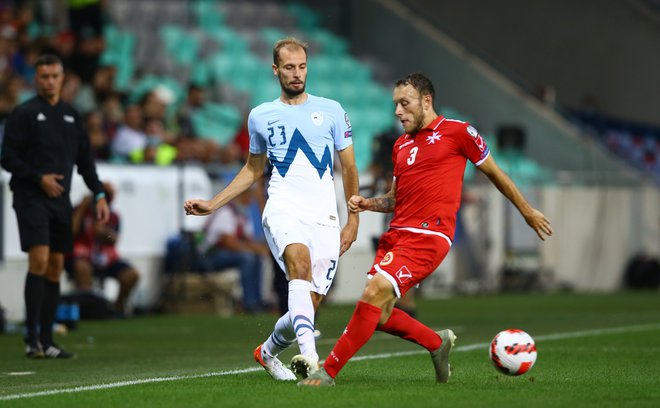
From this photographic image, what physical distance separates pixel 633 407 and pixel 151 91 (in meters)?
15.2

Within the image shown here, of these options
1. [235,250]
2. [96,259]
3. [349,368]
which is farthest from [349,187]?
[235,250]

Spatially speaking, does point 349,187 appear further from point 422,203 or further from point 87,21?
point 87,21

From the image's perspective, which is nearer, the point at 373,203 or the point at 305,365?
the point at 305,365

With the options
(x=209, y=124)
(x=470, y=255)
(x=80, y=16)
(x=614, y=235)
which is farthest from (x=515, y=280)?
(x=80, y=16)

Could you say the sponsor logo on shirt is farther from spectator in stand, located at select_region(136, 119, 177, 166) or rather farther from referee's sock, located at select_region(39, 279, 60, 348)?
spectator in stand, located at select_region(136, 119, 177, 166)

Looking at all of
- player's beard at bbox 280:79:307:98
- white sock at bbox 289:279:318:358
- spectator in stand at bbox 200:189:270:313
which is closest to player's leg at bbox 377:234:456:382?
white sock at bbox 289:279:318:358

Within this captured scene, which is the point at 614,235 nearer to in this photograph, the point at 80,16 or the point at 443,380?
the point at 80,16

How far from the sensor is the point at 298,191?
8984 millimetres

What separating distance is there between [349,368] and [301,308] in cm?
148

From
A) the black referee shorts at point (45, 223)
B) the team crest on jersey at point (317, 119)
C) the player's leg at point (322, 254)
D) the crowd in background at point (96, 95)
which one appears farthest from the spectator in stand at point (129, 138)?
the player's leg at point (322, 254)

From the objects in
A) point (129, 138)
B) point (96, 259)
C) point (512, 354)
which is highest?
point (129, 138)

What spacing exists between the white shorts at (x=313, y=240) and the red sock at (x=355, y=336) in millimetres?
560

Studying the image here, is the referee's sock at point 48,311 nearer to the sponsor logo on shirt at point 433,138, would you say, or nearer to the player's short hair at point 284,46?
the player's short hair at point 284,46

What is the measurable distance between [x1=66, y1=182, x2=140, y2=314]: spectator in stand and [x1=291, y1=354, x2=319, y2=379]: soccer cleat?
9.26 metres
